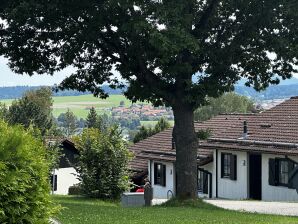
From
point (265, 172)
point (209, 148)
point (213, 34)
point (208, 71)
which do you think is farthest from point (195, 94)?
point (209, 148)

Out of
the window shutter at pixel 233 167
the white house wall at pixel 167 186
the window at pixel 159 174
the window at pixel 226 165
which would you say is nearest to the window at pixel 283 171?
the window shutter at pixel 233 167

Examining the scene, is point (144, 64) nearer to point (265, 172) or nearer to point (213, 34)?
point (213, 34)

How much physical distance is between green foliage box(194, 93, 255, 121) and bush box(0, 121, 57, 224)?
104 meters

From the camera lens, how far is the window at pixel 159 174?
43438 mm

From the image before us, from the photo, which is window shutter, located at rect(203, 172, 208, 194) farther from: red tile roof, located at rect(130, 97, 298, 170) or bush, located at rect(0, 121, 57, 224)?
bush, located at rect(0, 121, 57, 224)

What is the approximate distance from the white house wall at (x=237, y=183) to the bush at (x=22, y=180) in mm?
26881

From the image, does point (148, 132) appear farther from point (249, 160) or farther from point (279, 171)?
point (279, 171)

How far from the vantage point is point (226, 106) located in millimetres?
120375

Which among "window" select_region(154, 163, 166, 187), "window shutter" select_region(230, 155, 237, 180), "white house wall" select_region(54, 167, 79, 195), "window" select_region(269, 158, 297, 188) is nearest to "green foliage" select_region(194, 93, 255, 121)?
"white house wall" select_region(54, 167, 79, 195)

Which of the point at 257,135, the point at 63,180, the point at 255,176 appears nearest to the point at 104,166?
the point at 255,176

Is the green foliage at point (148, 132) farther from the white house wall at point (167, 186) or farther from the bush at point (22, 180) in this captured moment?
the bush at point (22, 180)

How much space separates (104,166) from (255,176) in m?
9.63

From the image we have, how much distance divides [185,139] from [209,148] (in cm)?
1453

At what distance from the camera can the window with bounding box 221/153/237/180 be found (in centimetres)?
3653
